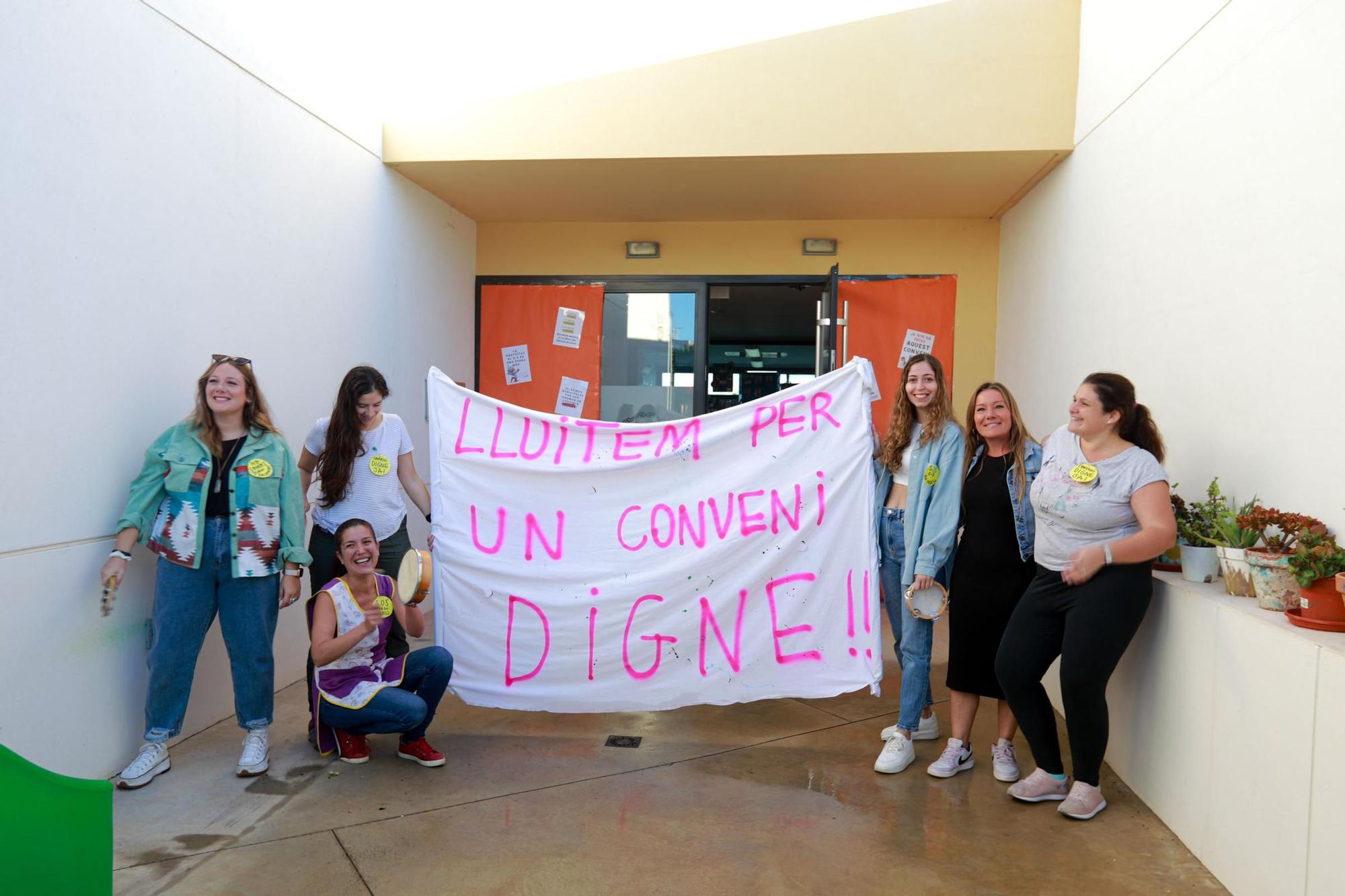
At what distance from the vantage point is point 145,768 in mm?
3107

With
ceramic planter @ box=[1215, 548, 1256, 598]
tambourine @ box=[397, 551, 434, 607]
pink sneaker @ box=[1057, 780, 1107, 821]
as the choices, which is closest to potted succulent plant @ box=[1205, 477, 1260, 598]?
ceramic planter @ box=[1215, 548, 1256, 598]

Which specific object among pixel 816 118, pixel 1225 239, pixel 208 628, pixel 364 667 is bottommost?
pixel 364 667

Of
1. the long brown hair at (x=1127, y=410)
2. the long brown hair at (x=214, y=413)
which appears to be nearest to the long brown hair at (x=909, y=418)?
the long brown hair at (x=1127, y=410)

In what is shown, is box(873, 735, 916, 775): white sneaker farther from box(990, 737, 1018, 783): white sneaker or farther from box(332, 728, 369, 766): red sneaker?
box(332, 728, 369, 766): red sneaker

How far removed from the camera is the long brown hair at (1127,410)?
277 centimetres

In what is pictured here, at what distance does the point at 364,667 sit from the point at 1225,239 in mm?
3290

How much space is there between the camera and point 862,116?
4.77 metres

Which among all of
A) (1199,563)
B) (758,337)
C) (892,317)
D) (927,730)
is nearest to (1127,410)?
(1199,563)

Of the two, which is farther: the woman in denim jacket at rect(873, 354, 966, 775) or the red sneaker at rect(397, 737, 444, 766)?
the red sneaker at rect(397, 737, 444, 766)

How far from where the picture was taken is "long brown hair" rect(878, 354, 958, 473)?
10.7 ft

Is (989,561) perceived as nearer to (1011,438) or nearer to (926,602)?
(926,602)

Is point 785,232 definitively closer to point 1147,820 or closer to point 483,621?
point 483,621

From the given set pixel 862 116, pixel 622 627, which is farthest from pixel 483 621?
pixel 862 116

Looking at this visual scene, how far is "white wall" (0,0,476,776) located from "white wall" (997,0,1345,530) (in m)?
3.74
